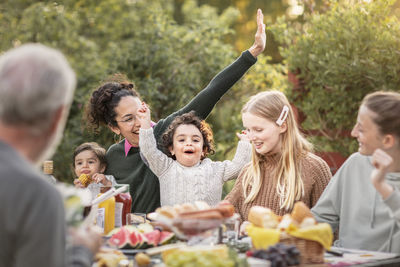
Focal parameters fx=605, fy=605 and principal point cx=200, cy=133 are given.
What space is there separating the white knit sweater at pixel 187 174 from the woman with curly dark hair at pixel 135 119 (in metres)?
0.33

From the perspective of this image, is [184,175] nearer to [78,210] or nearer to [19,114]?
[78,210]

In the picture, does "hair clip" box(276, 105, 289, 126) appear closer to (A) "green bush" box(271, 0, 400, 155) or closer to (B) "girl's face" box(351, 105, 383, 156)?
(B) "girl's face" box(351, 105, 383, 156)

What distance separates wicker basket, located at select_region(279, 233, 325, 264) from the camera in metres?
2.59

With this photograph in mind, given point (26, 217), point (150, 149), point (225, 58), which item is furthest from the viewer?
point (225, 58)

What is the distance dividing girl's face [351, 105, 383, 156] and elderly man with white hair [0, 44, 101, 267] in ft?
5.61

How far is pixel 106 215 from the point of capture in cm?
345

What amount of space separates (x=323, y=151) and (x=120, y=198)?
349 cm

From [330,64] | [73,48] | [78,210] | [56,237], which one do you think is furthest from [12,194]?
→ [73,48]

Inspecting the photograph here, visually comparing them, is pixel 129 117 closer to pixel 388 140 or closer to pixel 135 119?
pixel 135 119

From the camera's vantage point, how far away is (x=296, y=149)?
3943mm

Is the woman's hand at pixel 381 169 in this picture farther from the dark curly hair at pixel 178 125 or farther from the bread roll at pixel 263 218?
the dark curly hair at pixel 178 125

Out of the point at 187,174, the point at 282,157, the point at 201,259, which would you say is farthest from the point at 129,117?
the point at 201,259

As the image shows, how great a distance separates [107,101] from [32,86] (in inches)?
124

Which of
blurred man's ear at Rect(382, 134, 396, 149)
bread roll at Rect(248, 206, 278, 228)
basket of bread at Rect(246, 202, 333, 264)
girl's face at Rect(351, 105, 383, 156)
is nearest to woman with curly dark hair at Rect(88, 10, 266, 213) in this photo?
girl's face at Rect(351, 105, 383, 156)
